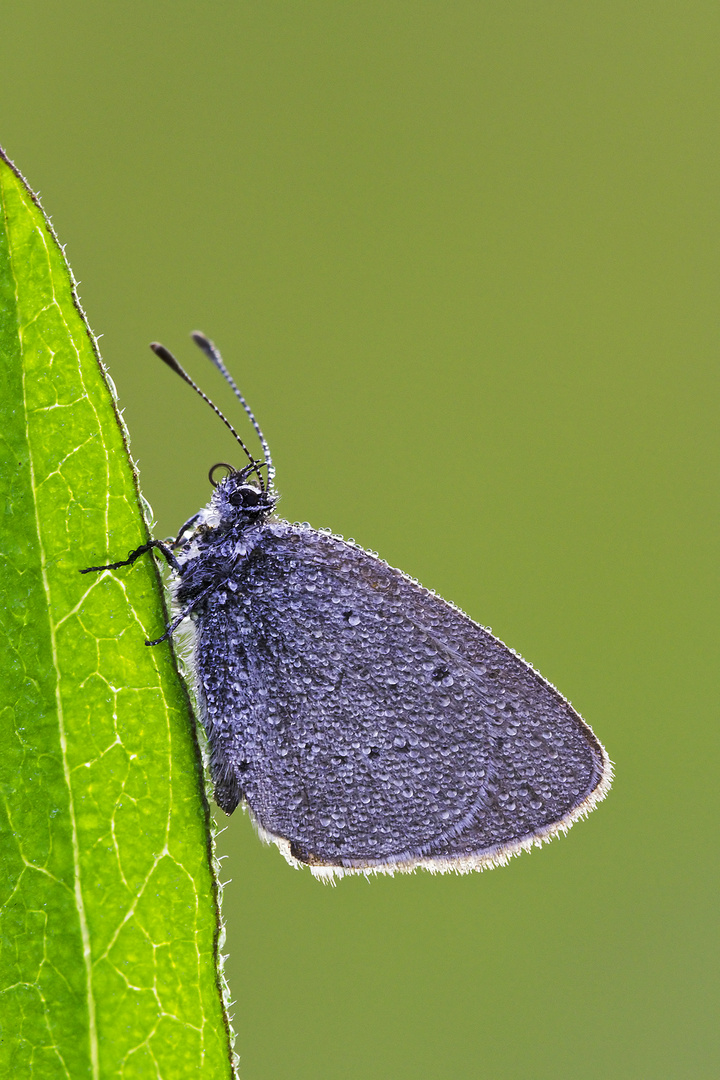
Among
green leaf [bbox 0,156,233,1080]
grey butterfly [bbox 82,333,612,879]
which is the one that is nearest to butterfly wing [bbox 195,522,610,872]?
grey butterfly [bbox 82,333,612,879]

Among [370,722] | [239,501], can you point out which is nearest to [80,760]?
[370,722]

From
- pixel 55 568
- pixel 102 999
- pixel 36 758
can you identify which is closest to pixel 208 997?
pixel 102 999

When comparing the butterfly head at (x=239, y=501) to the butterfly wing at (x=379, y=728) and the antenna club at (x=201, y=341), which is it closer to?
the butterfly wing at (x=379, y=728)

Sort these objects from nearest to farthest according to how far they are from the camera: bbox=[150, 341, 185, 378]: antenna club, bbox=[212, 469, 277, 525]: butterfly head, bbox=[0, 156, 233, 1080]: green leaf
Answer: bbox=[0, 156, 233, 1080]: green leaf < bbox=[150, 341, 185, 378]: antenna club < bbox=[212, 469, 277, 525]: butterfly head

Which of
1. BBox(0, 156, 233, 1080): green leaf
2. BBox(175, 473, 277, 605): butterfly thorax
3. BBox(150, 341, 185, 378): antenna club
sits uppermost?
BBox(150, 341, 185, 378): antenna club

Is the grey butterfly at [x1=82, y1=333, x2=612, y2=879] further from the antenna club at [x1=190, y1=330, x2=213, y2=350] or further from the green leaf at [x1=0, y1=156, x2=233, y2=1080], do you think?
the green leaf at [x1=0, y1=156, x2=233, y2=1080]

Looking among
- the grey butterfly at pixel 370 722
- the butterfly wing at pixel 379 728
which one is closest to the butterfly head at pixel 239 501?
the grey butterfly at pixel 370 722
